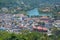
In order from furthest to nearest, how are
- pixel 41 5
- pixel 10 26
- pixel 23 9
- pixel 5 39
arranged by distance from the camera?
pixel 41 5 < pixel 23 9 < pixel 10 26 < pixel 5 39

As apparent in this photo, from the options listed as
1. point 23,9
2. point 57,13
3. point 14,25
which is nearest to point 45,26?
point 14,25

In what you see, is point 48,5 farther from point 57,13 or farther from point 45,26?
point 45,26

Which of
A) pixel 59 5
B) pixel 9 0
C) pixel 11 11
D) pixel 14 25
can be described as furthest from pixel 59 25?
pixel 9 0

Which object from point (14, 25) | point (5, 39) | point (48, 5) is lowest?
point (48, 5)

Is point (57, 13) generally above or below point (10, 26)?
below

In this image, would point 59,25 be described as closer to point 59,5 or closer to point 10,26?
point 10,26

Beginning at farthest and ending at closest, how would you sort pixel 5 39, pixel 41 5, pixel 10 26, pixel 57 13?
pixel 41 5
pixel 57 13
pixel 10 26
pixel 5 39

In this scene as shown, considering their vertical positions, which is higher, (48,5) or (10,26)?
(10,26)

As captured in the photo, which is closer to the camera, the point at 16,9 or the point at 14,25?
the point at 14,25

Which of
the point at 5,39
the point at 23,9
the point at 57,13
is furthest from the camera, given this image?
the point at 23,9
